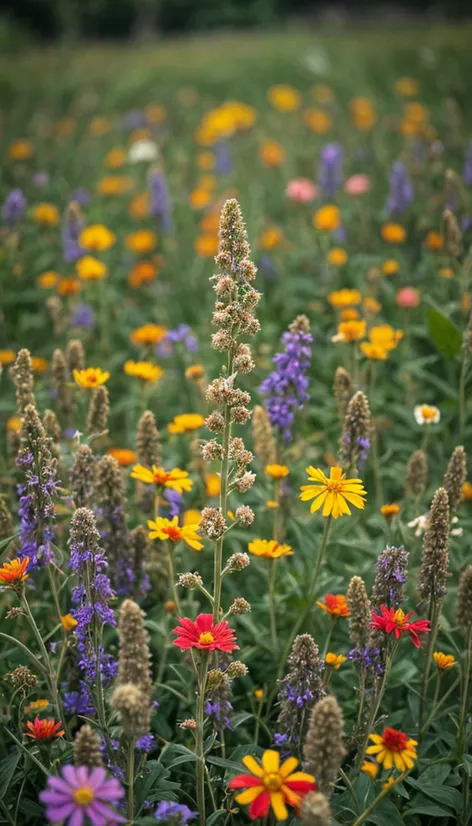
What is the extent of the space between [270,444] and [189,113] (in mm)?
7627

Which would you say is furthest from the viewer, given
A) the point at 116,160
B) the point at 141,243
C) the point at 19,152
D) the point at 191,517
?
the point at 116,160

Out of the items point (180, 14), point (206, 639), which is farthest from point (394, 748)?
point (180, 14)

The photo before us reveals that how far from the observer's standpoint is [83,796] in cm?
149

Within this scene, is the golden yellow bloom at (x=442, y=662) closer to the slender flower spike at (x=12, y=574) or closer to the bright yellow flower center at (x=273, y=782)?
the bright yellow flower center at (x=273, y=782)

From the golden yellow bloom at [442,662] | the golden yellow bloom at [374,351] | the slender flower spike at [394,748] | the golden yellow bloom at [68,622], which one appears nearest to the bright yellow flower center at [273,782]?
the slender flower spike at [394,748]

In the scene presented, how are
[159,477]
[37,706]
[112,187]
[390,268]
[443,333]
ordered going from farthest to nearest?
[112,187] < [390,268] < [443,333] < [159,477] < [37,706]

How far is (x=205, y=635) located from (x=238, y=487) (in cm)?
39

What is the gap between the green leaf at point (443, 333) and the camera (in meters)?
3.75

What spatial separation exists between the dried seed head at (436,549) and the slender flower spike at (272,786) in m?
0.73

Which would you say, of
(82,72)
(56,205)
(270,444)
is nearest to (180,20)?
(82,72)

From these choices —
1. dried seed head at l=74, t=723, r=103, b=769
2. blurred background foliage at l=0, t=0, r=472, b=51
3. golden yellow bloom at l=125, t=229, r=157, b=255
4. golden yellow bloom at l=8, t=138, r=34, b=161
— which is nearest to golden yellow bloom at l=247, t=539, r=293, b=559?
dried seed head at l=74, t=723, r=103, b=769

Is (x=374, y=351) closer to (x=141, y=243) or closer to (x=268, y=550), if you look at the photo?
(x=268, y=550)

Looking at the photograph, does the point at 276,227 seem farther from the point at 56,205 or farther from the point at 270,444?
the point at 270,444

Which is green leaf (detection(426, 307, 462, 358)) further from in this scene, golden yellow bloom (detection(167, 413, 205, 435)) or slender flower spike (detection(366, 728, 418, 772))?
slender flower spike (detection(366, 728, 418, 772))
